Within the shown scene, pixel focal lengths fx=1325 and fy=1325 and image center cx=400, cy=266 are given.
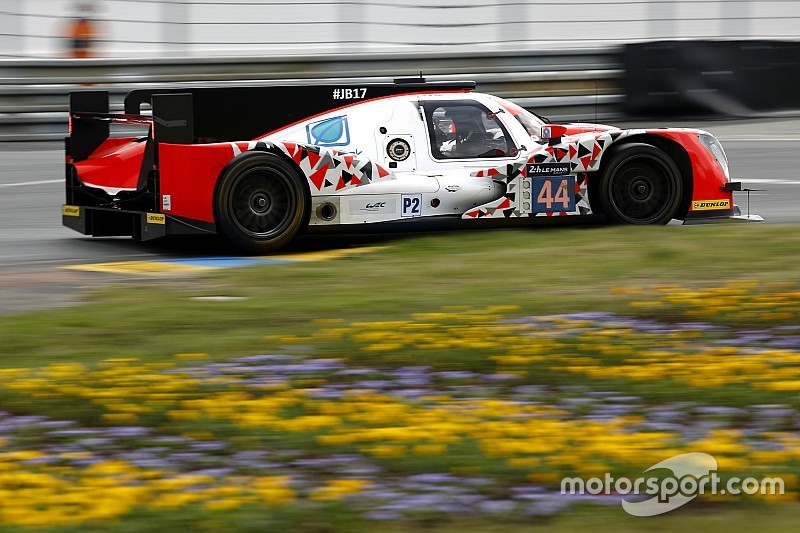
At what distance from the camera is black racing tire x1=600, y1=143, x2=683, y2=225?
10672 millimetres

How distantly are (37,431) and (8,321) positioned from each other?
2285 millimetres

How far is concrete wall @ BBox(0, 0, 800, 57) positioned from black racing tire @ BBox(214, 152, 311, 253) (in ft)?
24.6

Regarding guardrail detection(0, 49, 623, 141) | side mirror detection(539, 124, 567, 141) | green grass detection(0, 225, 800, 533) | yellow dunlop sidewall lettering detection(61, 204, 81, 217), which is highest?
guardrail detection(0, 49, 623, 141)

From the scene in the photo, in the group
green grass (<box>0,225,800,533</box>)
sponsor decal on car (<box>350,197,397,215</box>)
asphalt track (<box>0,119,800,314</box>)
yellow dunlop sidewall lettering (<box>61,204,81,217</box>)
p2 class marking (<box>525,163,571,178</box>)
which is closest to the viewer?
green grass (<box>0,225,800,533</box>)

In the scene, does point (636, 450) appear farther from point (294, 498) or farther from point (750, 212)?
point (750, 212)

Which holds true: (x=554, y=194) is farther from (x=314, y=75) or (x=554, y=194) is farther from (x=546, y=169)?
(x=314, y=75)

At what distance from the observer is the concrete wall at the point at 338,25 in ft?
56.4

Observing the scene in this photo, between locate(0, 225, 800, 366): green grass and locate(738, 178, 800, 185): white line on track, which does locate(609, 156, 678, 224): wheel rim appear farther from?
locate(738, 178, 800, 185): white line on track

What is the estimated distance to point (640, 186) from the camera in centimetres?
1083

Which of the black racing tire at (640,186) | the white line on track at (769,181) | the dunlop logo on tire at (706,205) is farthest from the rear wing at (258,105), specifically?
the white line on track at (769,181)

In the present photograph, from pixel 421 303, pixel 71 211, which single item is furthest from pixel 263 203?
pixel 421 303

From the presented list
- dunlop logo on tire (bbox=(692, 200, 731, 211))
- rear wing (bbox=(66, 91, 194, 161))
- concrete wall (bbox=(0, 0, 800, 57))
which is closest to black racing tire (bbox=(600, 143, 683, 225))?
dunlop logo on tire (bbox=(692, 200, 731, 211))

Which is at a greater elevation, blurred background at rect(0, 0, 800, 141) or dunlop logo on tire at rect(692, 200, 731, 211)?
blurred background at rect(0, 0, 800, 141)

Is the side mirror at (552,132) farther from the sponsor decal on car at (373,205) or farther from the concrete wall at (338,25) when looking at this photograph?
the concrete wall at (338,25)
